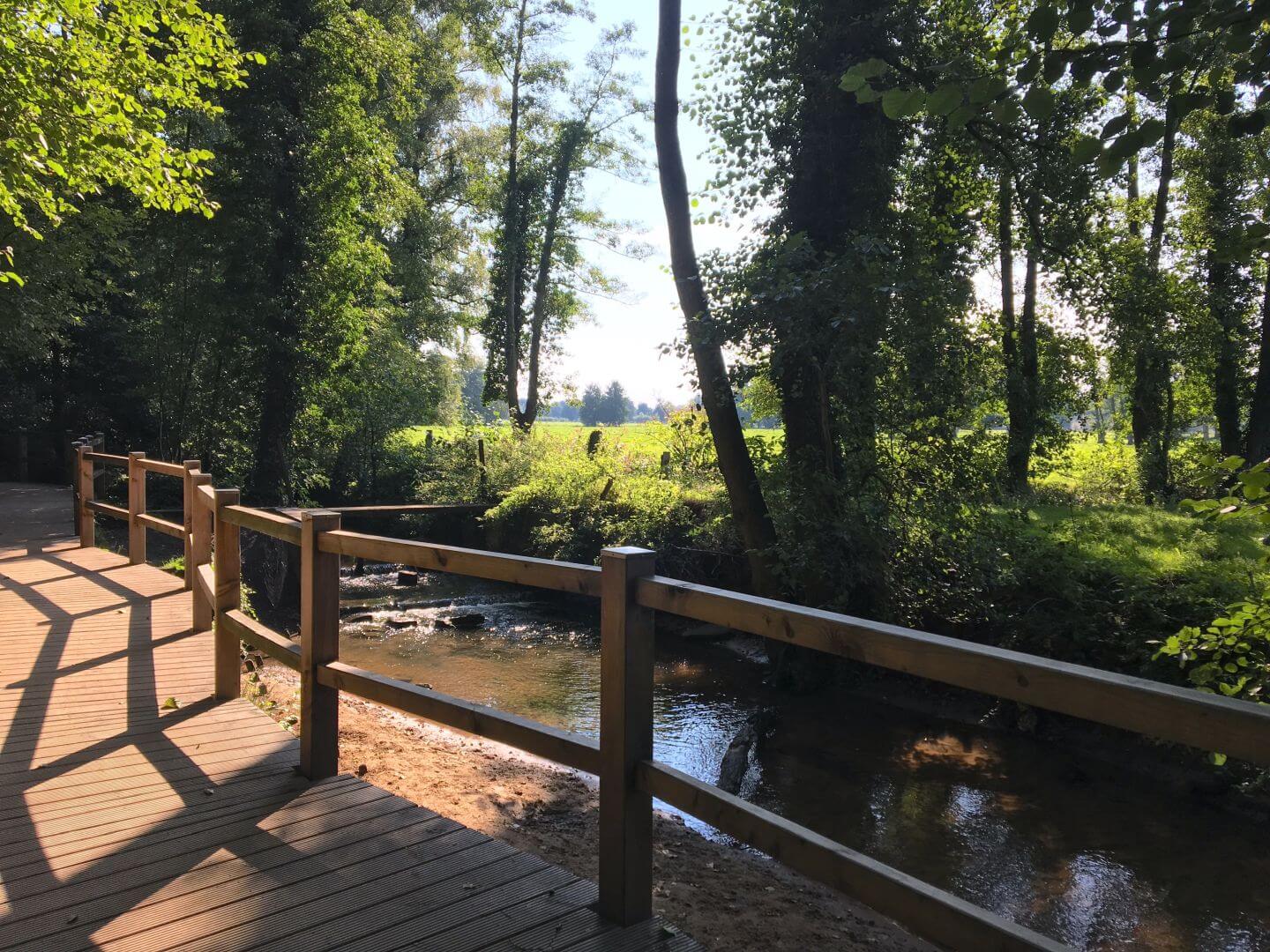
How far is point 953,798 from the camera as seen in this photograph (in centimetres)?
692

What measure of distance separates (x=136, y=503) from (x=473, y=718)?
806 cm

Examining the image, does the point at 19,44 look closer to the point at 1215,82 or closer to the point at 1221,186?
the point at 1215,82

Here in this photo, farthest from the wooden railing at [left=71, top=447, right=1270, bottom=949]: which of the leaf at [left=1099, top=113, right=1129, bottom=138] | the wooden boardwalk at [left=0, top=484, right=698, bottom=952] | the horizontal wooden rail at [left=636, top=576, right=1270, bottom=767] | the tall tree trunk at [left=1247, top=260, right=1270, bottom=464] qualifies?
the tall tree trunk at [left=1247, top=260, right=1270, bottom=464]

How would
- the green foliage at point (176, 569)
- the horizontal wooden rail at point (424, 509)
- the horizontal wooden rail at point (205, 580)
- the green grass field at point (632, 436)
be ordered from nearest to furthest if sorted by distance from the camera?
1. the horizontal wooden rail at point (205, 580)
2. the green foliage at point (176, 569)
3. the horizontal wooden rail at point (424, 509)
4. the green grass field at point (632, 436)

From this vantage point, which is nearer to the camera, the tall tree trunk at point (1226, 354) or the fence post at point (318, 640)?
the fence post at point (318, 640)

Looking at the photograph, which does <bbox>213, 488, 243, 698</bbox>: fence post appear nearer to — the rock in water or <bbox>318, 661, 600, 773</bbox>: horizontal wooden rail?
<bbox>318, 661, 600, 773</bbox>: horizontal wooden rail

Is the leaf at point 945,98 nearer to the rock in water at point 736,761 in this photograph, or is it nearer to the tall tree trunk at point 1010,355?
the rock in water at point 736,761

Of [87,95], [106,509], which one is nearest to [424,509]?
[106,509]

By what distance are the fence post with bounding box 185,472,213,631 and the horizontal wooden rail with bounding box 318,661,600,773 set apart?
2.99m

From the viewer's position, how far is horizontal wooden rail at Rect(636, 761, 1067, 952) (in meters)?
1.66

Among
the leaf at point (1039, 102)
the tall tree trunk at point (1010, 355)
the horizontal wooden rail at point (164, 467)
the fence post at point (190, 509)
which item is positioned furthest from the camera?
the tall tree trunk at point (1010, 355)

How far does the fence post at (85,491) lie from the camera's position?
418 inches

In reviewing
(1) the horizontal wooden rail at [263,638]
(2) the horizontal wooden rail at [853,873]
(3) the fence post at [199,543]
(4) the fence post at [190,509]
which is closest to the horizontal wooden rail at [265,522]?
(1) the horizontal wooden rail at [263,638]

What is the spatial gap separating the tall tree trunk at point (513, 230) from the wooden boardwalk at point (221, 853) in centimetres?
2338
